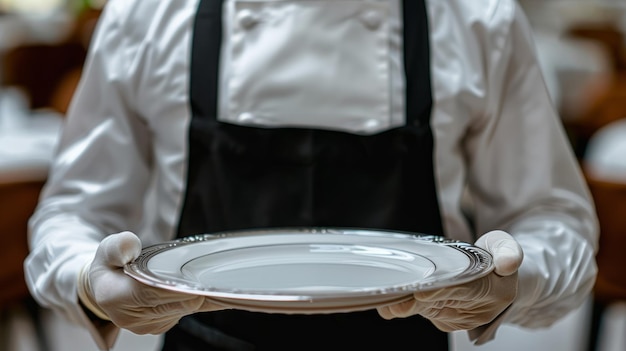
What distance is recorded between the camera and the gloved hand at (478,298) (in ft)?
3.11

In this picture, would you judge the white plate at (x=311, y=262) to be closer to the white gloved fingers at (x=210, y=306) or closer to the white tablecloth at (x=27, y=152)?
the white gloved fingers at (x=210, y=306)

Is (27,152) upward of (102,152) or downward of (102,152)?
downward

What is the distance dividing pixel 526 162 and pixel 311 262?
0.45 meters

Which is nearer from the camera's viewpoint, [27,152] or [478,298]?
[478,298]

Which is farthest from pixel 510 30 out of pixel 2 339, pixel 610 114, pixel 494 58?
pixel 610 114

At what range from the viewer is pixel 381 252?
3.44ft

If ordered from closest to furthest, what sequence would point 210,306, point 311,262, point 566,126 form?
point 210,306 < point 311,262 < point 566,126

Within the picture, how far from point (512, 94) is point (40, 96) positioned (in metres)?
3.79

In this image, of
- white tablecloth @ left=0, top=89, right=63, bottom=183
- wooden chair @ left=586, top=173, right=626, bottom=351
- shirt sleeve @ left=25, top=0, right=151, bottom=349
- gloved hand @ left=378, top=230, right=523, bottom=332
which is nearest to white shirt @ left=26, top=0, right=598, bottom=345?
shirt sleeve @ left=25, top=0, right=151, bottom=349

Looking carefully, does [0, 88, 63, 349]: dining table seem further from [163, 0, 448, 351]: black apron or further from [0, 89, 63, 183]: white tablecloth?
[163, 0, 448, 351]: black apron

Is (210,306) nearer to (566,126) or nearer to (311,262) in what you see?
(311,262)

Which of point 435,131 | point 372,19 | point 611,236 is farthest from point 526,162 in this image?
point 611,236

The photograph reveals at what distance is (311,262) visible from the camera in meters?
1.03

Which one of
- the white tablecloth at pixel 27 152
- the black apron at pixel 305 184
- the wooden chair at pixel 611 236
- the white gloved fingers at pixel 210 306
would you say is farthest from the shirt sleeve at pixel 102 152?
the wooden chair at pixel 611 236
